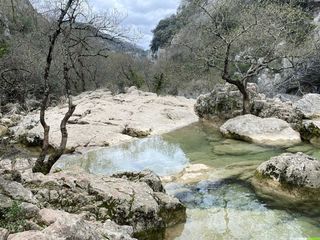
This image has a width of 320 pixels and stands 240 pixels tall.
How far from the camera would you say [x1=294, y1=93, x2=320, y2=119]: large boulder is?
2328cm

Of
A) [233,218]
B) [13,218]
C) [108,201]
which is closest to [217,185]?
[233,218]

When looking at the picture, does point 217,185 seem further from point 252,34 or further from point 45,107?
point 252,34

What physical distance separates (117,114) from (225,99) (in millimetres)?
7134

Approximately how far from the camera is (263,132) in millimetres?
20109

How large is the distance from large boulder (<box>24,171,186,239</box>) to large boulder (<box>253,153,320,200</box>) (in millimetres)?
3873

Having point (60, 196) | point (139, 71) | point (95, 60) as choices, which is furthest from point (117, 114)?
point (139, 71)

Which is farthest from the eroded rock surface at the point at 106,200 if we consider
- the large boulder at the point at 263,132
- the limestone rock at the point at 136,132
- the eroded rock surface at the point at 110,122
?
the limestone rock at the point at 136,132

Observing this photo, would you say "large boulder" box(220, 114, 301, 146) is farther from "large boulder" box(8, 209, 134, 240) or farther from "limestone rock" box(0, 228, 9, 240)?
"limestone rock" box(0, 228, 9, 240)

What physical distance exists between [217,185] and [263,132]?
723cm

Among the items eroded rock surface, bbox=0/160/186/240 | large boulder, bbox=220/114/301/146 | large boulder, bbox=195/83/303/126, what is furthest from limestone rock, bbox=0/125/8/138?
eroded rock surface, bbox=0/160/186/240

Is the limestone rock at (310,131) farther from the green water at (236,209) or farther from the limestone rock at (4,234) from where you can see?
the limestone rock at (4,234)

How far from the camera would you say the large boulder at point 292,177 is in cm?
1225

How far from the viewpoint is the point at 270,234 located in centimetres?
999

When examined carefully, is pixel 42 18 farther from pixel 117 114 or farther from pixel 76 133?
pixel 117 114
